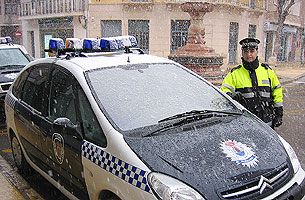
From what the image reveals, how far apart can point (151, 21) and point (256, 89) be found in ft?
62.5

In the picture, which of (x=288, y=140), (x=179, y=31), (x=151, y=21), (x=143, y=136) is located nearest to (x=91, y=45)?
(x=143, y=136)

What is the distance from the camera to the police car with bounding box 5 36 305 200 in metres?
2.30

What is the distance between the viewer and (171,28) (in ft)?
74.1

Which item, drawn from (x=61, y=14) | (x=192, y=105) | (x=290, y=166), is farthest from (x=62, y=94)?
(x=61, y=14)

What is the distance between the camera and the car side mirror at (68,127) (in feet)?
9.32

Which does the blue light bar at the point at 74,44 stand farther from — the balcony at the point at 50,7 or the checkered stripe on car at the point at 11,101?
the balcony at the point at 50,7

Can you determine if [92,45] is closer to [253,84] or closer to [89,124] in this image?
[89,124]

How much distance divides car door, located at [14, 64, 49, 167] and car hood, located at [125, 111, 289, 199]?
4.88 feet

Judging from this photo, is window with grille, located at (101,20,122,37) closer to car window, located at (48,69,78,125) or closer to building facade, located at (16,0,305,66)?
building facade, located at (16,0,305,66)

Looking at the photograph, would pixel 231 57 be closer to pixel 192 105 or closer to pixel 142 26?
pixel 142 26

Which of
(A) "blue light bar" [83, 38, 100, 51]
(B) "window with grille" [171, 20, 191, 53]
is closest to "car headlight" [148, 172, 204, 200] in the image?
(A) "blue light bar" [83, 38, 100, 51]

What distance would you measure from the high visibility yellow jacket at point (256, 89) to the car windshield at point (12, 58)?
5805 mm

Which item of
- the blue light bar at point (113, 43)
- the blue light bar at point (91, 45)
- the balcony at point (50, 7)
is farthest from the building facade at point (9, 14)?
the blue light bar at point (113, 43)

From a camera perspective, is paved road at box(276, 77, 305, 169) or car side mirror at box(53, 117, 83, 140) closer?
car side mirror at box(53, 117, 83, 140)
